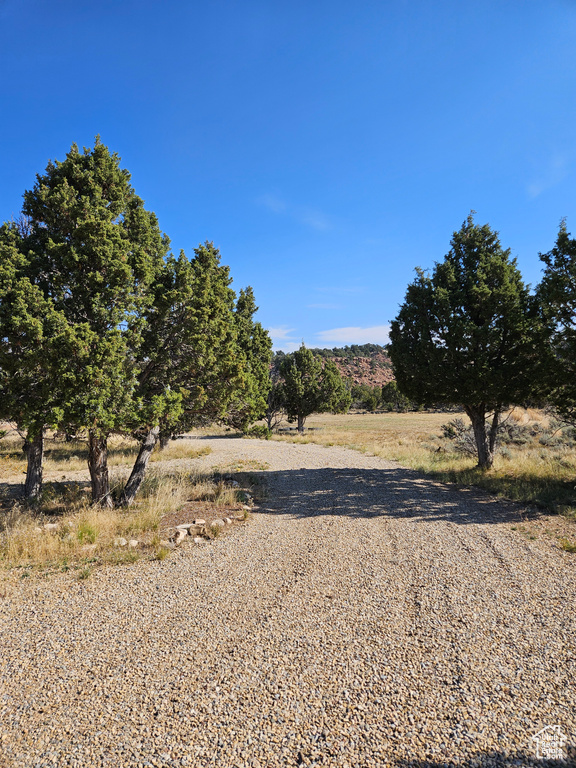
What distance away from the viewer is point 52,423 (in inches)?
276

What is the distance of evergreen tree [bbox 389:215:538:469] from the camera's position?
11.8m

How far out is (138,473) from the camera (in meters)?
9.71

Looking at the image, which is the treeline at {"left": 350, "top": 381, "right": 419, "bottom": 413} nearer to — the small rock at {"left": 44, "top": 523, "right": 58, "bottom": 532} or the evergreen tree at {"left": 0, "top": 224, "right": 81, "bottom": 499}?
the small rock at {"left": 44, "top": 523, "right": 58, "bottom": 532}

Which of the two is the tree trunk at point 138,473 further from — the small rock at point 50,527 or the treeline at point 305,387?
the treeline at point 305,387

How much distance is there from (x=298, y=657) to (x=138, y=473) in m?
7.11

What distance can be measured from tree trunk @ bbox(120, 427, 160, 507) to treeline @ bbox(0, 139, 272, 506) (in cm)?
3

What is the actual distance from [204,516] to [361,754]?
6584mm

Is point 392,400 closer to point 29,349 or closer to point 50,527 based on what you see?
point 50,527

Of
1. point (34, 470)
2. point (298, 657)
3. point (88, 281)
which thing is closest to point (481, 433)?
point (298, 657)

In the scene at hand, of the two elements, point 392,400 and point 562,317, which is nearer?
point 562,317

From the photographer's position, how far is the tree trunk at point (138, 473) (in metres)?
9.41

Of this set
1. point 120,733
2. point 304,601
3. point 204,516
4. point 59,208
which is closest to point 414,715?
point 304,601

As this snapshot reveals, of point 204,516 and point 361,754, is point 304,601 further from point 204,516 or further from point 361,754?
point 204,516

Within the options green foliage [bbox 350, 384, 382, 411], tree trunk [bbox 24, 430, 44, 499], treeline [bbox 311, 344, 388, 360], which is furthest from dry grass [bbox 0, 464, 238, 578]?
treeline [bbox 311, 344, 388, 360]
